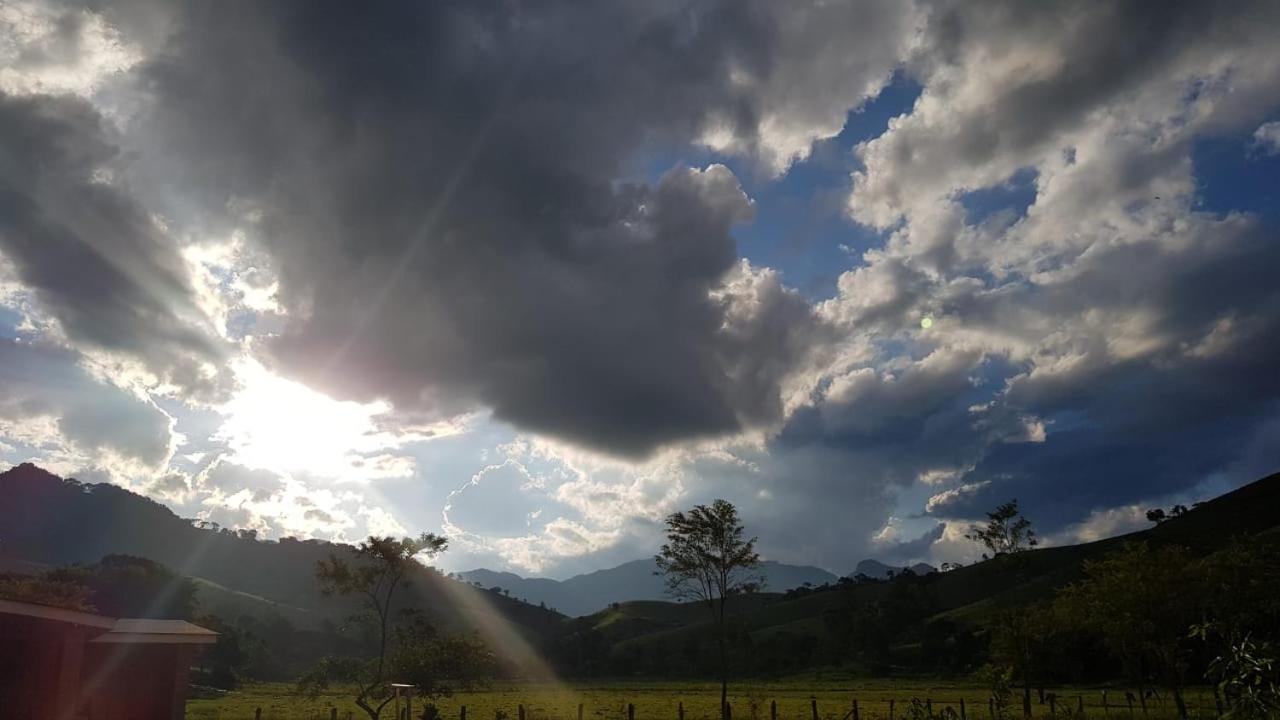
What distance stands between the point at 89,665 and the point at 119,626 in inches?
101

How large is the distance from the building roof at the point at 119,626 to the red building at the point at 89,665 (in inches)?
1.7

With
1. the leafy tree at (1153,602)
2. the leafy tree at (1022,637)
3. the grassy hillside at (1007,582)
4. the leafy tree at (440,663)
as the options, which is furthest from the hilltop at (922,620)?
the leafy tree at (440,663)

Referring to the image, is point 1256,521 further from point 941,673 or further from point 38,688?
point 38,688

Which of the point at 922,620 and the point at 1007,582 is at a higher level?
the point at 1007,582

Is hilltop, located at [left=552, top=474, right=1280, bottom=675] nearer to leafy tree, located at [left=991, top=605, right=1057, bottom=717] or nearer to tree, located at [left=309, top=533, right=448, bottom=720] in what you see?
leafy tree, located at [left=991, top=605, right=1057, bottom=717]

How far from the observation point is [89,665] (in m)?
35.6

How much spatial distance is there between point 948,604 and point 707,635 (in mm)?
62401

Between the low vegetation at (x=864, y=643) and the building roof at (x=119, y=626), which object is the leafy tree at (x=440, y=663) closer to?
the low vegetation at (x=864, y=643)

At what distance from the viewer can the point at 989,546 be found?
195 feet

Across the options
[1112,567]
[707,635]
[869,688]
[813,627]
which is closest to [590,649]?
[707,635]

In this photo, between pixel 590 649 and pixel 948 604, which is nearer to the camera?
pixel 590 649

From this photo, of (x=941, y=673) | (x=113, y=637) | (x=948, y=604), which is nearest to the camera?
(x=113, y=637)

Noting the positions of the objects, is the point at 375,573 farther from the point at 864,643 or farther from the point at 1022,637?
the point at 864,643

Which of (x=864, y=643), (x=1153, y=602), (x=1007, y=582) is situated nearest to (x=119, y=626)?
(x=1153, y=602)
